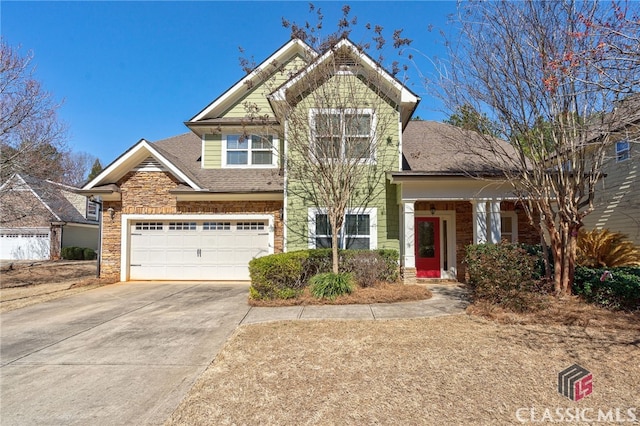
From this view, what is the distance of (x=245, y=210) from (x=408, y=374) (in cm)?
878

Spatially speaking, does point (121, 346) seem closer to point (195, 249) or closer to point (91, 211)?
point (195, 249)

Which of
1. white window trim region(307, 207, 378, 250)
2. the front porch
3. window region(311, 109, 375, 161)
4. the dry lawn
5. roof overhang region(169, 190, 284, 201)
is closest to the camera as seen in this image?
the dry lawn

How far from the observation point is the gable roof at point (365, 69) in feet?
31.6

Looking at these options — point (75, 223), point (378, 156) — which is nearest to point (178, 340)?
point (378, 156)

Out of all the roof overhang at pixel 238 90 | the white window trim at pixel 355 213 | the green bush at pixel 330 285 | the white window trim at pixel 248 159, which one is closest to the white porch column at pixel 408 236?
the white window trim at pixel 355 213

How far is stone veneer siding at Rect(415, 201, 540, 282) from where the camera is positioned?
11.4m

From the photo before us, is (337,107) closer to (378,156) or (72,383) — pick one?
(378,156)

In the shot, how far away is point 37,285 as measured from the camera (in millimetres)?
12492

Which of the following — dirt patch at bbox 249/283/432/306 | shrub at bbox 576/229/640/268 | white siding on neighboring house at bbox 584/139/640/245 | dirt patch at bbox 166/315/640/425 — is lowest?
dirt patch at bbox 166/315/640/425

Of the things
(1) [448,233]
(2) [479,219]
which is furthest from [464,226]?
(2) [479,219]

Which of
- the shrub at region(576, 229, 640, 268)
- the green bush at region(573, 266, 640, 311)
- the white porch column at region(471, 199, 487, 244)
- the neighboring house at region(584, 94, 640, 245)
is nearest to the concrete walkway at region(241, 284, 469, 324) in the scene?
the green bush at region(573, 266, 640, 311)

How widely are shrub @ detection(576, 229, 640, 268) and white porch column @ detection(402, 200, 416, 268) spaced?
3842 millimetres

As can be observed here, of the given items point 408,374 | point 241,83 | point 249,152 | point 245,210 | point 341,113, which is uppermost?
point 241,83

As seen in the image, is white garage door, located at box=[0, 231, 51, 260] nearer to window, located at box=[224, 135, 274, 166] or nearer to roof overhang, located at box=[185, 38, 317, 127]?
roof overhang, located at box=[185, 38, 317, 127]
